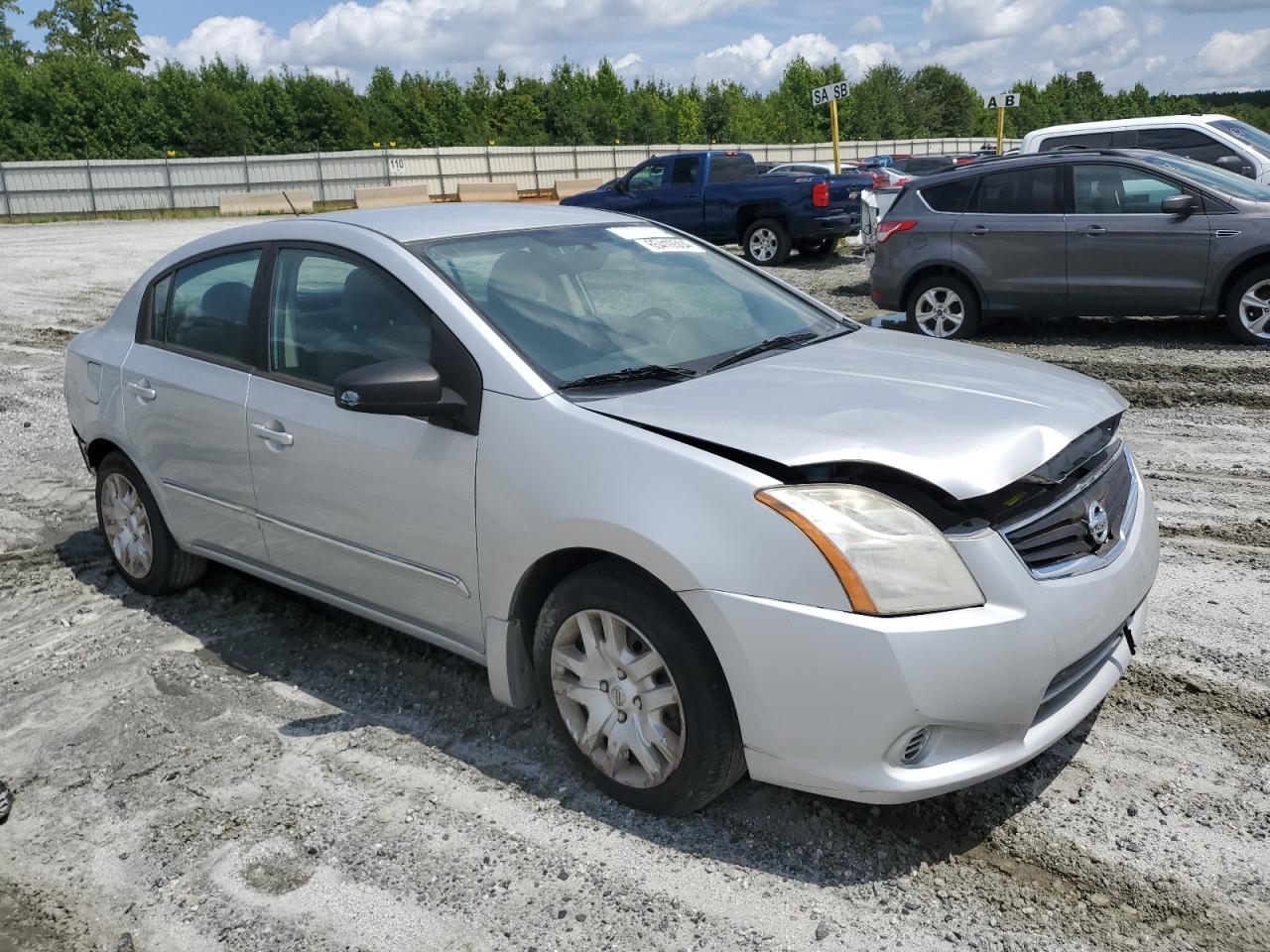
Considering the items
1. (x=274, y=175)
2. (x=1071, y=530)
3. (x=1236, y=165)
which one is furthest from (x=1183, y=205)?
(x=274, y=175)

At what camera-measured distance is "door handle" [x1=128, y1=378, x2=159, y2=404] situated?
483cm

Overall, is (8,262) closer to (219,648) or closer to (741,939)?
(219,648)

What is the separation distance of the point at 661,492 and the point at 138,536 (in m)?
3.24

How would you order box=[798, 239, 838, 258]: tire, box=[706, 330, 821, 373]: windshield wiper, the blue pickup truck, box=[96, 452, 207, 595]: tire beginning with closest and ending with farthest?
box=[706, 330, 821, 373]: windshield wiper, box=[96, 452, 207, 595]: tire, the blue pickup truck, box=[798, 239, 838, 258]: tire

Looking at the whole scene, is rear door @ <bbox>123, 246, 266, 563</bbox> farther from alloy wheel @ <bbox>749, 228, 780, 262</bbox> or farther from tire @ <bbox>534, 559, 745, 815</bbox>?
alloy wheel @ <bbox>749, 228, 780, 262</bbox>

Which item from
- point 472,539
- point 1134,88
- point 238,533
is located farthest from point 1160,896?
point 1134,88

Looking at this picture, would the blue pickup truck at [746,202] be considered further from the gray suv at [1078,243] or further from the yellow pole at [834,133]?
the gray suv at [1078,243]

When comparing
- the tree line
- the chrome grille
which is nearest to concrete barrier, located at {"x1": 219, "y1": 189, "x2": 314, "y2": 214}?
the tree line

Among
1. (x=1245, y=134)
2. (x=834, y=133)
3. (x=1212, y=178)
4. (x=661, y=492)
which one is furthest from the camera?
(x=834, y=133)

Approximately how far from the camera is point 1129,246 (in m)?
9.92

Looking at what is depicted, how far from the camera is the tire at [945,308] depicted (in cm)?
1088

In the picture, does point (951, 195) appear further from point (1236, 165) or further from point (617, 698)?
point (617, 698)

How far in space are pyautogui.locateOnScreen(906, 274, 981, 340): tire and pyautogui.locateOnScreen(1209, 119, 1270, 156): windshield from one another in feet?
18.6

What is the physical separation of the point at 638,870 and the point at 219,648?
7.90 ft
